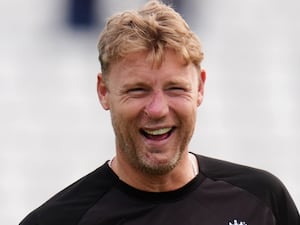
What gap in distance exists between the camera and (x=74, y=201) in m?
2.54

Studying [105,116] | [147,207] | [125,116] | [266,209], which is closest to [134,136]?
[125,116]

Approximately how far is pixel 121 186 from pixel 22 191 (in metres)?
1.76

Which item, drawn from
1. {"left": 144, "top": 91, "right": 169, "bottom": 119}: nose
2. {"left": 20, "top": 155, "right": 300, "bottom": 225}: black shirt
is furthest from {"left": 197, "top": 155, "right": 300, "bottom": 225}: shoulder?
{"left": 144, "top": 91, "right": 169, "bottom": 119}: nose

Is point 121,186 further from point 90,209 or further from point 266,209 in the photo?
point 266,209

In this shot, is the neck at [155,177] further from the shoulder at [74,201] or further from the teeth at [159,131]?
the teeth at [159,131]

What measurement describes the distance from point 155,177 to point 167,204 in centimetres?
9

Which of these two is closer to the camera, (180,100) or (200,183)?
(180,100)

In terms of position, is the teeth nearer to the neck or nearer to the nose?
the nose

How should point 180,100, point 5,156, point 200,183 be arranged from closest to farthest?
point 180,100, point 200,183, point 5,156

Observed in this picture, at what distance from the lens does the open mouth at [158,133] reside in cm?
244

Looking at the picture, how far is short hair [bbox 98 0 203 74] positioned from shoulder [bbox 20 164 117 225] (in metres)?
0.32

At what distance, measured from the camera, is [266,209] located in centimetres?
262

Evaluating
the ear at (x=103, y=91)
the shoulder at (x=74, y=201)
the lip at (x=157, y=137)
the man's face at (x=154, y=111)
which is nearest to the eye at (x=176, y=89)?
the man's face at (x=154, y=111)

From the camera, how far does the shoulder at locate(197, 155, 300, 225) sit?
2654mm
